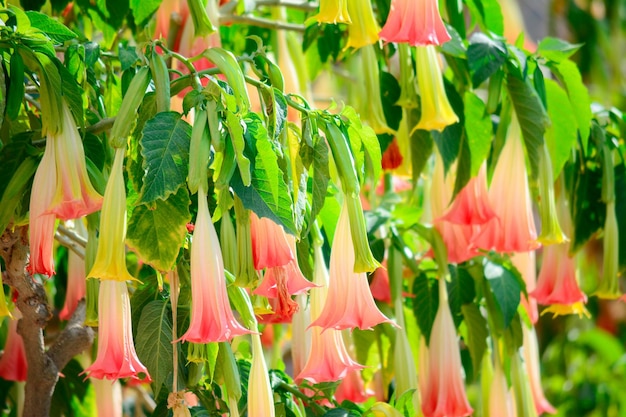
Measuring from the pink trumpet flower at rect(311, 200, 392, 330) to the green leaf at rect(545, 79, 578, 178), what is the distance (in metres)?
0.49

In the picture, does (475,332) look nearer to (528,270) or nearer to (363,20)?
(528,270)

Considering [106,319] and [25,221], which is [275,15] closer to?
[25,221]

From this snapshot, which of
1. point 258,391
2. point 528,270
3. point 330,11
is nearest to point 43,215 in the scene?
point 258,391

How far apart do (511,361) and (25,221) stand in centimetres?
76

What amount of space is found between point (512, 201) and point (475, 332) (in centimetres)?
21

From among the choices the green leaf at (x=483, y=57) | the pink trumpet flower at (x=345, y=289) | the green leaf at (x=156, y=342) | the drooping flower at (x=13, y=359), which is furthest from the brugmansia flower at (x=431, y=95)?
the drooping flower at (x=13, y=359)

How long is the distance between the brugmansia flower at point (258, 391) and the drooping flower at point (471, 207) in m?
0.48

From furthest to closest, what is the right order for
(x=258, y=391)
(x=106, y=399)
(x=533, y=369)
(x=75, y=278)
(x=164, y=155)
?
(x=533, y=369), (x=75, y=278), (x=106, y=399), (x=258, y=391), (x=164, y=155)

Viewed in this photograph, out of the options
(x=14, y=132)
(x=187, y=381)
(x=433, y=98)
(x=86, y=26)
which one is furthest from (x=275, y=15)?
(x=187, y=381)

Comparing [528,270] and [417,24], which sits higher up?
[417,24]

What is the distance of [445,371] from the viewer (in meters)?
1.36

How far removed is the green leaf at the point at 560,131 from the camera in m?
1.35

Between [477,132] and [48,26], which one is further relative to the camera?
[477,132]

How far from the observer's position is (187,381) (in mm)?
1007
